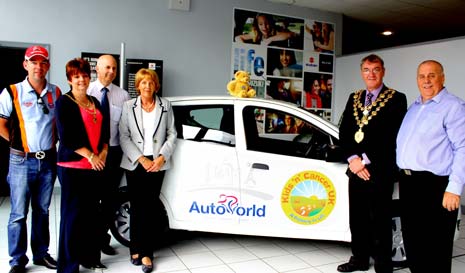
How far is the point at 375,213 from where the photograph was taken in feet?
8.98

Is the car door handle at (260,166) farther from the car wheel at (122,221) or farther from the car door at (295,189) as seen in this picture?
the car wheel at (122,221)

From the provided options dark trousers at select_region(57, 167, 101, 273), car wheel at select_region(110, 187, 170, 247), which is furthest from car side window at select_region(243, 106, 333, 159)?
dark trousers at select_region(57, 167, 101, 273)

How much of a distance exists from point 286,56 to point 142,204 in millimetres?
4213

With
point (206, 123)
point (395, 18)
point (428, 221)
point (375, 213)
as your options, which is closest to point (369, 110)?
point (375, 213)

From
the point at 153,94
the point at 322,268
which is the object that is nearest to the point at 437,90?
the point at 322,268

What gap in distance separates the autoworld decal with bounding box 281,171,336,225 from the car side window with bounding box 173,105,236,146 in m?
0.58

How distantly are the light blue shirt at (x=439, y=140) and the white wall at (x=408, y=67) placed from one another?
3.19 m

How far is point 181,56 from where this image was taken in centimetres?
562

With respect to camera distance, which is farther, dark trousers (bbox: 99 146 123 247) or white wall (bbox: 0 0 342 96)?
white wall (bbox: 0 0 342 96)

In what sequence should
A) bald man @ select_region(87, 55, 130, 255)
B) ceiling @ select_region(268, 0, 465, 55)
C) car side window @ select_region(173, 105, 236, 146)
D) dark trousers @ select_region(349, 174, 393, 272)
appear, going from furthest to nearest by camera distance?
ceiling @ select_region(268, 0, 465, 55) < car side window @ select_region(173, 105, 236, 146) < bald man @ select_region(87, 55, 130, 255) < dark trousers @ select_region(349, 174, 393, 272)

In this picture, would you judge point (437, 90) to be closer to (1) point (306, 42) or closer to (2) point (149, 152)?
(2) point (149, 152)

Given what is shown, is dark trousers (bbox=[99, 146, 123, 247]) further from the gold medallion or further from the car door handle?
the gold medallion

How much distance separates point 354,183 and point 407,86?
349 cm

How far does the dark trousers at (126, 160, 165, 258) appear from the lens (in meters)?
2.84
